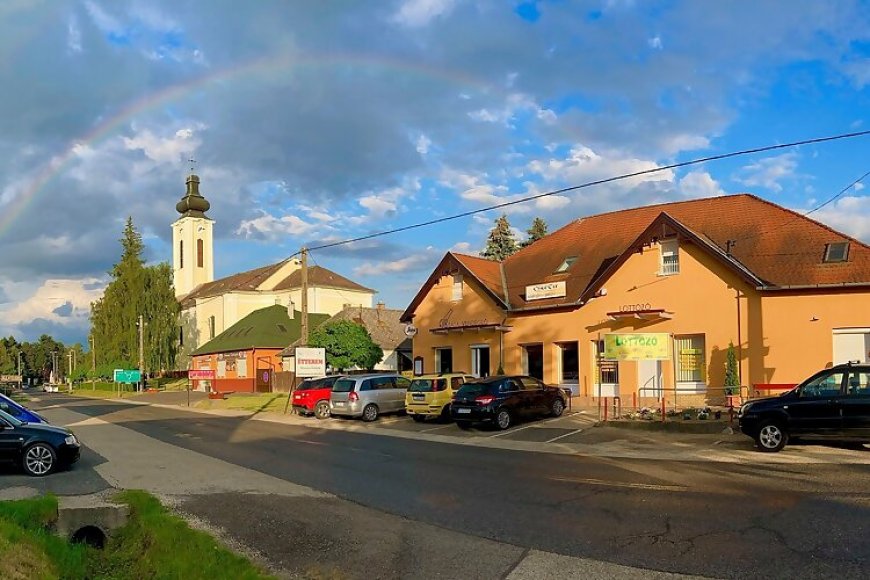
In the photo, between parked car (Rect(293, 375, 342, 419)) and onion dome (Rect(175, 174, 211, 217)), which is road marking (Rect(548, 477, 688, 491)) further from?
onion dome (Rect(175, 174, 211, 217))

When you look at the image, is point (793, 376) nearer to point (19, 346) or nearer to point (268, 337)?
point (268, 337)

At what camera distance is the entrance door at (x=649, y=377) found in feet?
83.7

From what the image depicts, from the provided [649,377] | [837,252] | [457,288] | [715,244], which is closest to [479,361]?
[457,288]

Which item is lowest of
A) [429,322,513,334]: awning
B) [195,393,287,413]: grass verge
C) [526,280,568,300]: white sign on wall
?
[195,393,287,413]: grass verge

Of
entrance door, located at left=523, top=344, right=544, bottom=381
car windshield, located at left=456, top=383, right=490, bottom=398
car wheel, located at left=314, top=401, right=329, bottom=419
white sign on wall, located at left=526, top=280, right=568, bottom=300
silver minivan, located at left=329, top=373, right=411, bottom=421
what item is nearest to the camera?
car windshield, located at left=456, top=383, right=490, bottom=398

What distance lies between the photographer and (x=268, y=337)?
191 ft

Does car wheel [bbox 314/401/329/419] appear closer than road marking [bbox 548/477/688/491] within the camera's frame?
No

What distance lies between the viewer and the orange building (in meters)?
22.3

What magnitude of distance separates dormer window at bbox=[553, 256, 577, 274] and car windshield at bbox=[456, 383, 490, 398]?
9.85 meters

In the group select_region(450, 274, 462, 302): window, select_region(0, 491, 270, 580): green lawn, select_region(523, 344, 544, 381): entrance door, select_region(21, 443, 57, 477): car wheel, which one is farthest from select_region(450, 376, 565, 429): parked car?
select_region(0, 491, 270, 580): green lawn

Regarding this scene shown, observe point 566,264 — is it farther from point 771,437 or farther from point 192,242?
point 192,242

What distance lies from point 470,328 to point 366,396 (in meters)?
6.23

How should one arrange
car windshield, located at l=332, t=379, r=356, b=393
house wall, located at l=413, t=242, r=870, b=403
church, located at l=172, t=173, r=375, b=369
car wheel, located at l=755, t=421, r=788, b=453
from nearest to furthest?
1. car wheel, located at l=755, t=421, r=788, b=453
2. house wall, located at l=413, t=242, r=870, b=403
3. car windshield, located at l=332, t=379, r=356, b=393
4. church, located at l=172, t=173, r=375, b=369

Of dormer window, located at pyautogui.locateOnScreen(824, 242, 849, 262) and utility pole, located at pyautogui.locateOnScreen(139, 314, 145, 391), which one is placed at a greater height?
dormer window, located at pyautogui.locateOnScreen(824, 242, 849, 262)
